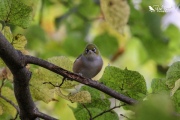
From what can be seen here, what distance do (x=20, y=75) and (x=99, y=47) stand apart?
2.86 ft

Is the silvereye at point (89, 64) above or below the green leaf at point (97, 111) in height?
above

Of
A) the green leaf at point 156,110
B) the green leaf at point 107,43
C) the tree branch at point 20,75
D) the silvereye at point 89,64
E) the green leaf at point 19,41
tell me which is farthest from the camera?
the green leaf at point 107,43

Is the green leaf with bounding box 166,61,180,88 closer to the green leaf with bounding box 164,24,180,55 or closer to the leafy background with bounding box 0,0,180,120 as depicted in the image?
the leafy background with bounding box 0,0,180,120

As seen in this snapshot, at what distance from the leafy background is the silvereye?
0.17 ft

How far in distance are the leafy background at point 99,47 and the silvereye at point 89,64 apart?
0.05 m

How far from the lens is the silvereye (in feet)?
2.80

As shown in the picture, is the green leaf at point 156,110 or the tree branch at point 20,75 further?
the tree branch at point 20,75

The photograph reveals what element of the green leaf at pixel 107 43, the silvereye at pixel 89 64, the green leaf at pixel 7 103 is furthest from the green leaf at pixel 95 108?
the green leaf at pixel 107 43

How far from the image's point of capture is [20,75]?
46 centimetres

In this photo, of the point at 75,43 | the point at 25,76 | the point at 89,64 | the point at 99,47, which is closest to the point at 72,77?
the point at 25,76

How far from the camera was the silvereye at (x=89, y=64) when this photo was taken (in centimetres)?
85

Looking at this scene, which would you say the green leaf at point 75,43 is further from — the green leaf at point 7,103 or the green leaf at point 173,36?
the green leaf at point 7,103

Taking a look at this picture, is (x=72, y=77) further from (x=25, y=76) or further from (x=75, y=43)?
(x=75, y=43)

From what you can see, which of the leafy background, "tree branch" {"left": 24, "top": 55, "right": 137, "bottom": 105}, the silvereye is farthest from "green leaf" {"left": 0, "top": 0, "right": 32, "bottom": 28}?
the silvereye
